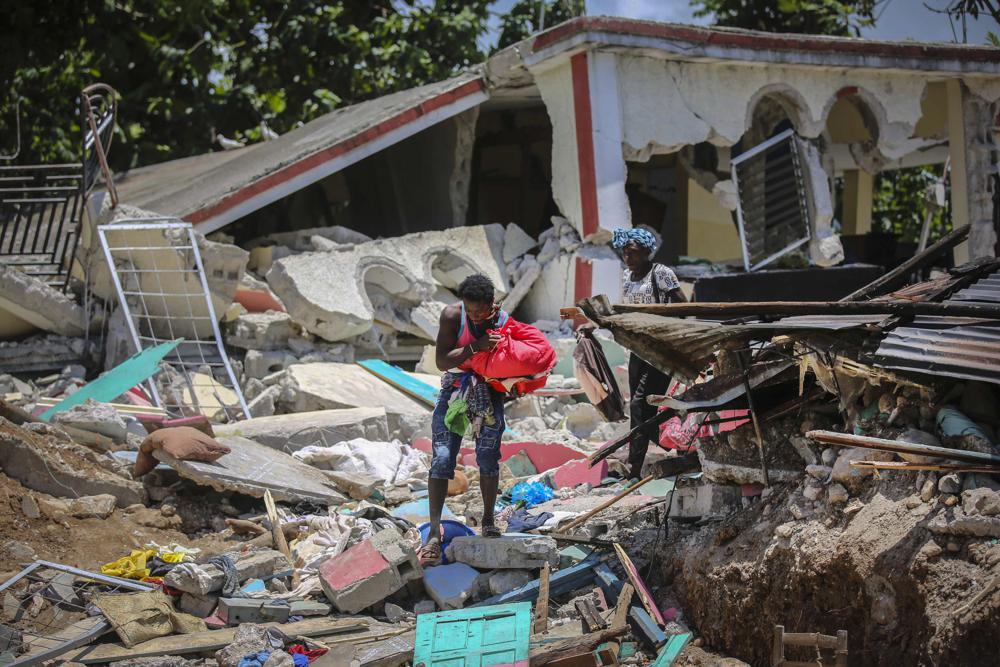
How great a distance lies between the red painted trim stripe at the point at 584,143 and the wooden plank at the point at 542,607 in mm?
6266

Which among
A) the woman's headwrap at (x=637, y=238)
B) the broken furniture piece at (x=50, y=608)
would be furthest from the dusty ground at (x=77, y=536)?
the woman's headwrap at (x=637, y=238)

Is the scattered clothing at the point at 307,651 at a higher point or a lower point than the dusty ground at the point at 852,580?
lower

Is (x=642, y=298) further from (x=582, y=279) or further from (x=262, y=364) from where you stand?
(x=262, y=364)

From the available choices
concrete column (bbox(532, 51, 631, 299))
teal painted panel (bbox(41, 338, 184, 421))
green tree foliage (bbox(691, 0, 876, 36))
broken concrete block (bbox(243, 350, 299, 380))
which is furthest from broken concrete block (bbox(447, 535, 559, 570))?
green tree foliage (bbox(691, 0, 876, 36))

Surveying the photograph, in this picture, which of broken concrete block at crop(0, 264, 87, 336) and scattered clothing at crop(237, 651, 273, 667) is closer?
scattered clothing at crop(237, 651, 273, 667)

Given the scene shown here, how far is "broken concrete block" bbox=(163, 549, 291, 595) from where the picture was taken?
5.34 meters

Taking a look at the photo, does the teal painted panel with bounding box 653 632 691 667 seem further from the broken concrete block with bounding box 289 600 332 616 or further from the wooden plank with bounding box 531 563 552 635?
the broken concrete block with bounding box 289 600 332 616

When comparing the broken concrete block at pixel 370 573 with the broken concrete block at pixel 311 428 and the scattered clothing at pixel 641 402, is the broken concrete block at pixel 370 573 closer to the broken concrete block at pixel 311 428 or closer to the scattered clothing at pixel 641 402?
the scattered clothing at pixel 641 402

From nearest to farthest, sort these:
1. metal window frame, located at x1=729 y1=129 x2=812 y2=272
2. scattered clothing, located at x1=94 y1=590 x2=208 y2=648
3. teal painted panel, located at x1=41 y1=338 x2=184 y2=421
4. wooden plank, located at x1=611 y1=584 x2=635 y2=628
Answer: wooden plank, located at x1=611 y1=584 x2=635 y2=628 → scattered clothing, located at x1=94 y1=590 x2=208 y2=648 → teal painted panel, located at x1=41 y1=338 x2=184 y2=421 → metal window frame, located at x1=729 y1=129 x2=812 y2=272

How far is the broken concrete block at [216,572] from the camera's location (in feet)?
17.5

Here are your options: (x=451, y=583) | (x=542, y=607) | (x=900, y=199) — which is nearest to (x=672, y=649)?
(x=542, y=607)

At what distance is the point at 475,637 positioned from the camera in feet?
15.6

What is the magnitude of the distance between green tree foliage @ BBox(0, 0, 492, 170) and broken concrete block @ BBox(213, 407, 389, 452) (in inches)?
449

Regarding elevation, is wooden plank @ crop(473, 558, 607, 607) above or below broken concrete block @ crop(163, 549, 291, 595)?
below
